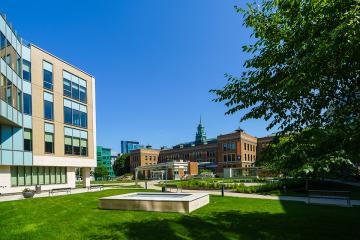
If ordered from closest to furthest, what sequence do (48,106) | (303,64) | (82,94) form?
(303,64) < (48,106) < (82,94)

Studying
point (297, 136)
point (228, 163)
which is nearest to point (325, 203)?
point (297, 136)

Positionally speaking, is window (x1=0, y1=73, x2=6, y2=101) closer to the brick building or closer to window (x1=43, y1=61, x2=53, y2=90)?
window (x1=43, y1=61, x2=53, y2=90)

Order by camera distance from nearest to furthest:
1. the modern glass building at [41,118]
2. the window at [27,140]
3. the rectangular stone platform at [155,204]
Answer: the rectangular stone platform at [155,204], the modern glass building at [41,118], the window at [27,140]

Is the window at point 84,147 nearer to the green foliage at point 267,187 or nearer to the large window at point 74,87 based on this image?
the large window at point 74,87

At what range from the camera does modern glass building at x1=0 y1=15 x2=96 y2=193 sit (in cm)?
2758

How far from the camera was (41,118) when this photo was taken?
33.2m

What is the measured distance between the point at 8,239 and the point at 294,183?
2681 cm

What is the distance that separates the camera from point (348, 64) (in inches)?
256

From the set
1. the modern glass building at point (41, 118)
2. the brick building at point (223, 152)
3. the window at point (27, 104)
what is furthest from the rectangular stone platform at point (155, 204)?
the brick building at point (223, 152)

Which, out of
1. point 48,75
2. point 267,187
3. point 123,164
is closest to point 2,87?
point 48,75

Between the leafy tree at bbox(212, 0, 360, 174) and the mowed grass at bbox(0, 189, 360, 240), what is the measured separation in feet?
13.9

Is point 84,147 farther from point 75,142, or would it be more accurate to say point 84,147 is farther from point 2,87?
point 2,87

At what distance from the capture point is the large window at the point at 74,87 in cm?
3819

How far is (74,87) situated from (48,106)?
5.72 m
